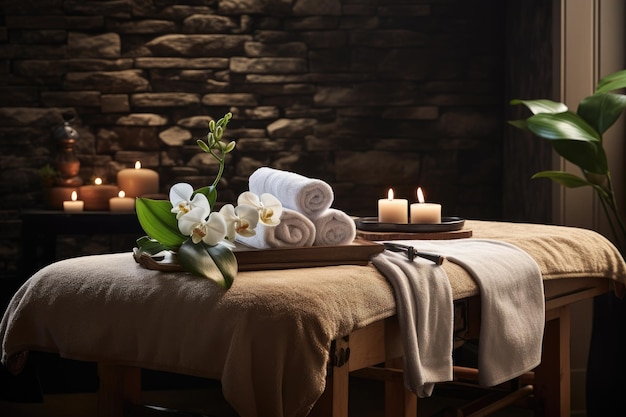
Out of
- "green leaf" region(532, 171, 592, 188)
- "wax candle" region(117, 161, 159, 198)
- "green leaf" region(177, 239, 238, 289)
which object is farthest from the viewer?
"wax candle" region(117, 161, 159, 198)

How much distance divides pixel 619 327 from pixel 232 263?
145 centimetres

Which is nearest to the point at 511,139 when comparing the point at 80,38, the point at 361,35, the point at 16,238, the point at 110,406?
the point at 361,35

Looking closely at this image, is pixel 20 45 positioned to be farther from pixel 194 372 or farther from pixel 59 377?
pixel 194 372


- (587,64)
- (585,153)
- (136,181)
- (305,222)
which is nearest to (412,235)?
(305,222)

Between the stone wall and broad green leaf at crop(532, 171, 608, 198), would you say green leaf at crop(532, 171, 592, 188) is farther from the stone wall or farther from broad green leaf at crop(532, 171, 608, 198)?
the stone wall

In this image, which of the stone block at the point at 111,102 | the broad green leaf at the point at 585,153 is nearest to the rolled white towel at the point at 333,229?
the broad green leaf at the point at 585,153

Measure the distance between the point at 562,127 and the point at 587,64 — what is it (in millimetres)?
582

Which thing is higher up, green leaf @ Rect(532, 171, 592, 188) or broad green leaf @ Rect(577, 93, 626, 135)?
broad green leaf @ Rect(577, 93, 626, 135)

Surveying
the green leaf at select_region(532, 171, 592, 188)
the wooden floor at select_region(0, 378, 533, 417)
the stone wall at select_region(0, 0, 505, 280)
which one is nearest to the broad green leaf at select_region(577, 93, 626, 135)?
the green leaf at select_region(532, 171, 592, 188)

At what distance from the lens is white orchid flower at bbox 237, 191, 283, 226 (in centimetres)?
164

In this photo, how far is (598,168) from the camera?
2.77 metres

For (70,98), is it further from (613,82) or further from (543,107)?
(613,82)

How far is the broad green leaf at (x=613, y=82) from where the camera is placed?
268 cm

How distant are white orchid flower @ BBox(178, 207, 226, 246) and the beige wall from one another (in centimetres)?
188
